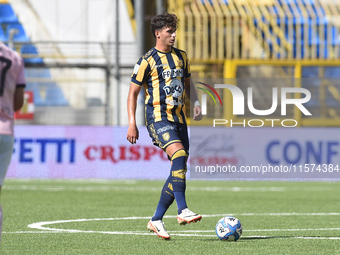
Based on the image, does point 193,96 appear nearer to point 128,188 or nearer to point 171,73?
point 171,73

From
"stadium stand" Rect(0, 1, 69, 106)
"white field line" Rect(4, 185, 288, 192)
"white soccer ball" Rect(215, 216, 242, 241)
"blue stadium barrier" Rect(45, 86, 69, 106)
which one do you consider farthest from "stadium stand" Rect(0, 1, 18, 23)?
"white soccer ball" Rect(215, 216, 242, 241)

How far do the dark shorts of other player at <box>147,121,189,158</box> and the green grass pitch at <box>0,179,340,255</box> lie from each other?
85cm

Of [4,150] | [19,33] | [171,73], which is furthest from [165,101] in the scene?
[19,33]

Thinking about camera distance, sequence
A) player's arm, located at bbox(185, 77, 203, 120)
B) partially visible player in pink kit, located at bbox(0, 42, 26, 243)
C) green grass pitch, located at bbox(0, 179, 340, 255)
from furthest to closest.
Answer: player's arm, located at bbox(185, 77, 203, 120)
green grass pitch, located at bbox(0, 179, 340, 255)
partially visible player in pink kit, located at bbox(0, 42, 26, 243)

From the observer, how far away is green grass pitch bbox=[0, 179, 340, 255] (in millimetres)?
5594

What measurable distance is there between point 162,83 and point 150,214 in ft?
8.92

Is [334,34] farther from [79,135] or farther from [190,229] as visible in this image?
[190,229]

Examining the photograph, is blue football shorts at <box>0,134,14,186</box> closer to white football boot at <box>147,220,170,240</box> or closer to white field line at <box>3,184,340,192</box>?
white football boot at <box>147,220,170,240</box>

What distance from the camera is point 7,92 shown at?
3986 mm

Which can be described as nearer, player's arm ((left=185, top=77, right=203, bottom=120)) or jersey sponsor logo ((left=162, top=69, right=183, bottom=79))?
jersey sponsor logo ((left=162, top=69, right=183, bottom=79))

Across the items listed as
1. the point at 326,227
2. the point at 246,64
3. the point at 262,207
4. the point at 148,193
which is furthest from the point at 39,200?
the point at 246,64

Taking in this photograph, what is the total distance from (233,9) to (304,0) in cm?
244

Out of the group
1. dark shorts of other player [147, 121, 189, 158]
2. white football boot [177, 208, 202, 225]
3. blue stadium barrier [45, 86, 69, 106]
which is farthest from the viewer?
blue stadium barrier [45, 86, 69, 106]

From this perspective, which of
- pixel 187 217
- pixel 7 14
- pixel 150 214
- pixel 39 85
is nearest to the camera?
pixel 187 217
